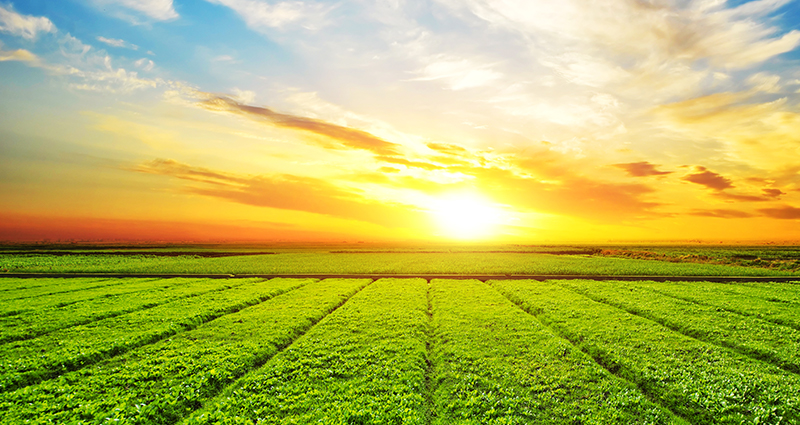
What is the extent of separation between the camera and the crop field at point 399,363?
14008 mm

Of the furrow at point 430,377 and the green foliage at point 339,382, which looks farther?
the furrow at point 430,377

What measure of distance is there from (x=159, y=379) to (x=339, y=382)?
9.28 meters

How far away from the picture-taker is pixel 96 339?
72.7 feet

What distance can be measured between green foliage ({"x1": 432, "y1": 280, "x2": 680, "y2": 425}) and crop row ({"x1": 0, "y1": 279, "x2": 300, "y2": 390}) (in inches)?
808

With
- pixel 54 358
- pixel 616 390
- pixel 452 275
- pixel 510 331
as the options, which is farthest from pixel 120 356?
pixel 452 275

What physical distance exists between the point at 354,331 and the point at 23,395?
16702mm

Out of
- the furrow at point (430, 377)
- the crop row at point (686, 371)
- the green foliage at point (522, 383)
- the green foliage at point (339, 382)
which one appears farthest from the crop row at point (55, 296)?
the crop row at point (686, 371)

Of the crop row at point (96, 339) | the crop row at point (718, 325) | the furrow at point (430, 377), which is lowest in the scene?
the furrow at point (430, 377)

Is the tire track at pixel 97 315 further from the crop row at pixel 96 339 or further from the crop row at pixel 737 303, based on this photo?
the crop row at pixel 737 303

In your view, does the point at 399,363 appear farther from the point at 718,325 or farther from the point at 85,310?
the point at 85,310

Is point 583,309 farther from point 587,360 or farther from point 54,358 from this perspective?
point 54,358

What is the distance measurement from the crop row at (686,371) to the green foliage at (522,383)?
5.21ft

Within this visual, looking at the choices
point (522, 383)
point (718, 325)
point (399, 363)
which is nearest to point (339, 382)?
point (399, 363)

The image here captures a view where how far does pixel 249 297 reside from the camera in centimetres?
3762
